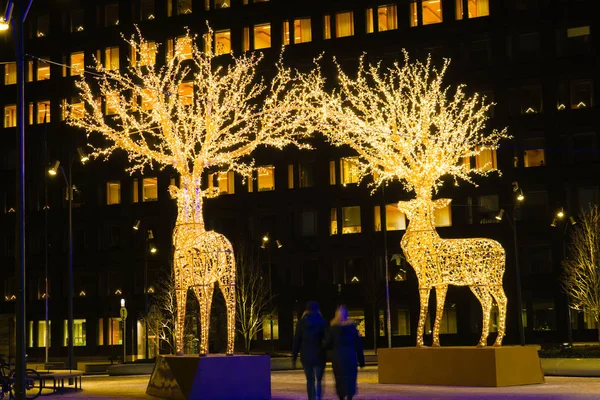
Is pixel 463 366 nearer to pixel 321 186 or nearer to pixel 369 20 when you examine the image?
pixel 321 186

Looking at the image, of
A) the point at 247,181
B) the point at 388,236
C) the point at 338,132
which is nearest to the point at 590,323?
the point at 388,236

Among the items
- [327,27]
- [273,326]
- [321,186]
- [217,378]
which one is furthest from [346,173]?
[217,378]

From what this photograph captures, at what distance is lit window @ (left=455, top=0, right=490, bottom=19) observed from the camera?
60.4 metres

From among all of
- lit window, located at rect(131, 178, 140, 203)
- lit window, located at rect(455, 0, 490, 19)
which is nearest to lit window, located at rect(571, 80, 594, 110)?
lit window, located at rect(455, 0, 490, 19)

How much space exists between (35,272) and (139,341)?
10.2 m

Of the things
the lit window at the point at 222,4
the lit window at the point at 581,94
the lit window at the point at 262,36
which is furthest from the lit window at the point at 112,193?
the lit window at the point at 581,94

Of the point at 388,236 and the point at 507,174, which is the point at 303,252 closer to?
the point at 388,236

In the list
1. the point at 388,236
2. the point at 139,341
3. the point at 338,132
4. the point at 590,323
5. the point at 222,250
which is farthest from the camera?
the point at 139,341

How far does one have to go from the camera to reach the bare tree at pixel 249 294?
2057 inches

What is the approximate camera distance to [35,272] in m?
71.4

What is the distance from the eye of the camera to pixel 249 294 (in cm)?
5741

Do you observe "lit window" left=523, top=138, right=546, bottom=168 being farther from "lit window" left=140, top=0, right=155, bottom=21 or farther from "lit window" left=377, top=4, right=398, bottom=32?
"lit window" left=140, top=0, right=155, bottom=21

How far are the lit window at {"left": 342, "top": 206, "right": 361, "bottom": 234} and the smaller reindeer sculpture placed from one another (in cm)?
3895

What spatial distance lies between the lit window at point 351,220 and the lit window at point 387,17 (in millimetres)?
11793
